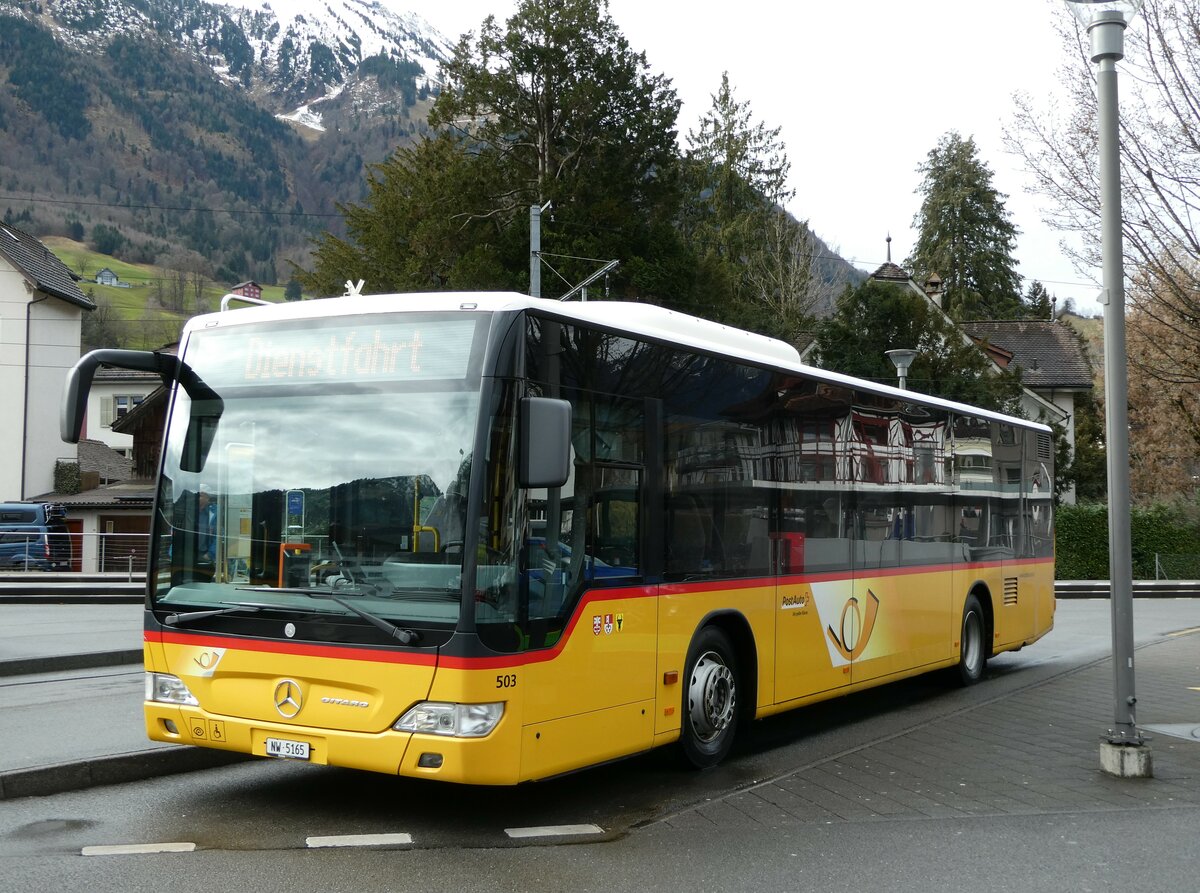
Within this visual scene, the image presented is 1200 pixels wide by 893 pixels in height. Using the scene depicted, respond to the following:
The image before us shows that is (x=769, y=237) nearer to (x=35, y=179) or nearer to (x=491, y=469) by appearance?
(x=491, y=469)

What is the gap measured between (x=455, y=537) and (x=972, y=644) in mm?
8645

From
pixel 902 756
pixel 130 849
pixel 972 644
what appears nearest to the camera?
pixel 130 849

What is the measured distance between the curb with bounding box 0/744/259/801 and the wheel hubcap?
300cm

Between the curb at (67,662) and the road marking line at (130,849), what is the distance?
767 centimetres

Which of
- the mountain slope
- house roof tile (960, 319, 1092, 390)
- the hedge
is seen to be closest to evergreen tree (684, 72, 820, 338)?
house roof tile (960, 319, 1092, 390)

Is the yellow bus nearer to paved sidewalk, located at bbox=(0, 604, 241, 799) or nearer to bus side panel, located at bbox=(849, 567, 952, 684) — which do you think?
paved sidewalk, located at bbox=(0, 604, 241, 799)

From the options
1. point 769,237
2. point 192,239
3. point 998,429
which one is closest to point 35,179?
point 192,239

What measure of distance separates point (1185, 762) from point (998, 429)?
229 inches

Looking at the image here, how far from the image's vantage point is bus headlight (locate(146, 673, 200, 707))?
277 inches

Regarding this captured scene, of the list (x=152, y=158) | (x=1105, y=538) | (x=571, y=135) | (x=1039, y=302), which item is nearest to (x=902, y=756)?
(x=1105, y=538)

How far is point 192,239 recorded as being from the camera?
132 metres

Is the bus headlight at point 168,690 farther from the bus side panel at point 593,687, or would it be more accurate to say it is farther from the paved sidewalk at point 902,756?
the bus side panel at point 593,687

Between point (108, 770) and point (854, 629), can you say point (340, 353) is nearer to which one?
point (108, 770)

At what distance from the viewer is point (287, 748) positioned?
6.64m
